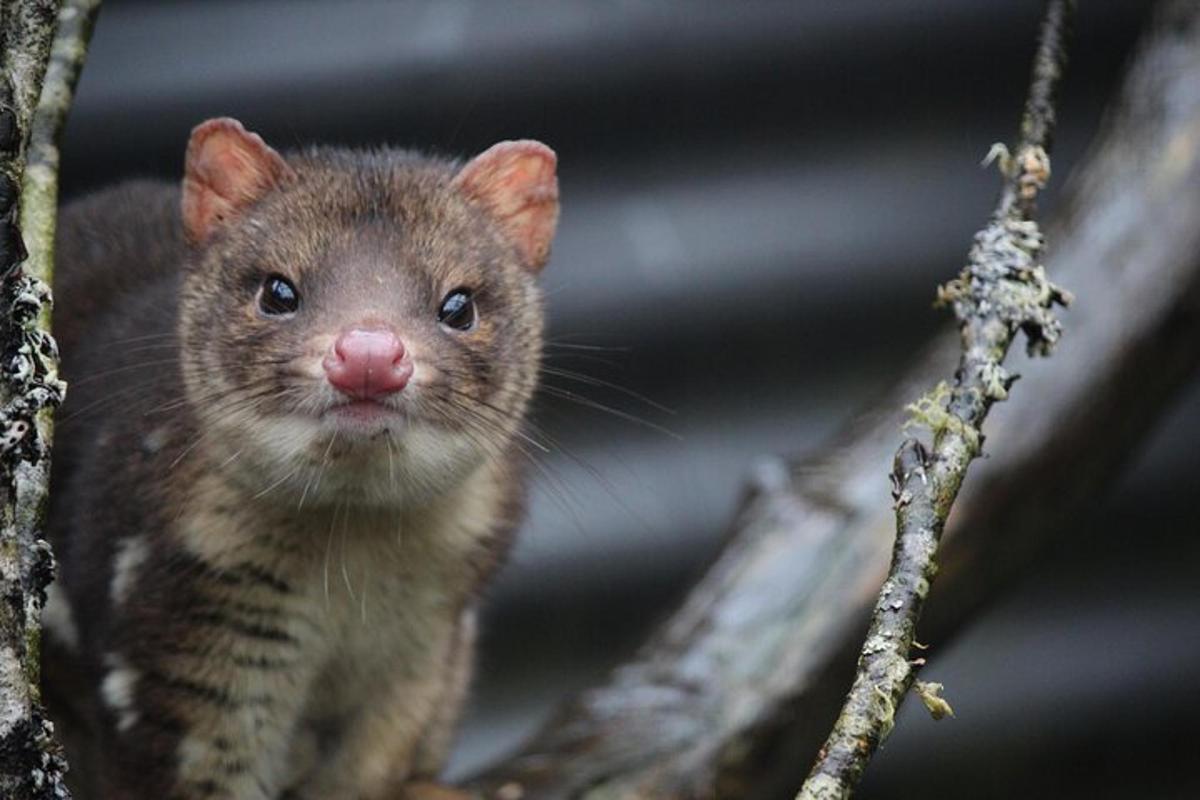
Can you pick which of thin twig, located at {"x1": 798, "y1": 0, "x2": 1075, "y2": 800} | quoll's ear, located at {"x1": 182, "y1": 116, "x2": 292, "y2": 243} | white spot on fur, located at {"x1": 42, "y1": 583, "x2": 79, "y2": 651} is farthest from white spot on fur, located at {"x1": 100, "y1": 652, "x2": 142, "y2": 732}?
thin twig, located at {"x1": 798, "y1": 0, "x2": 1075, "y2": 800}

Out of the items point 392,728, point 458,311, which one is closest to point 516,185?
point 458,311

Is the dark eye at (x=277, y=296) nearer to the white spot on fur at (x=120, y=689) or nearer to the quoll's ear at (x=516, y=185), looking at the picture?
the quoll's ear at (x=516, y=185)

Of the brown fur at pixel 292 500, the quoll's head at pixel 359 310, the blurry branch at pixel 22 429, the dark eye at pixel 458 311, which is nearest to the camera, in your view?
the blurry branch at pixel 22 429

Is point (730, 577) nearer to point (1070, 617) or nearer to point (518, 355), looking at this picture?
point (518, 355)

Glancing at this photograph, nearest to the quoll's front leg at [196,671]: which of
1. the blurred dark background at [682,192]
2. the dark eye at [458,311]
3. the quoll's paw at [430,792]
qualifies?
the quoll's paw at [430,792]

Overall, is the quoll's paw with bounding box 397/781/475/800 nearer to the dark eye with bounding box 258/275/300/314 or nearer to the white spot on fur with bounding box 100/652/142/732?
the white spot on fur with bounding box 100/652/142/732
